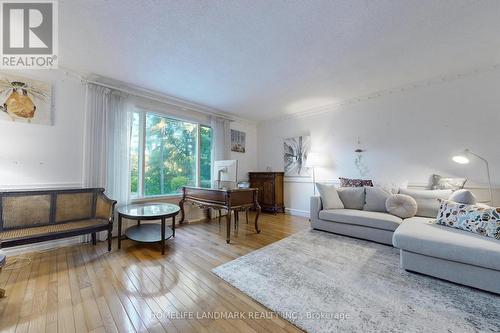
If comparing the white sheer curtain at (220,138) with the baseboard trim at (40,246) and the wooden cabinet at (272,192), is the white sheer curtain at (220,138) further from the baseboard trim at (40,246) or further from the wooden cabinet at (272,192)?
the baseboard trim at (40,246)

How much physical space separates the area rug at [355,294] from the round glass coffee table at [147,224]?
99 centimetres

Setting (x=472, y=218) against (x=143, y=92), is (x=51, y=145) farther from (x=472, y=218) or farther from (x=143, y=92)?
(x=472, y=218)

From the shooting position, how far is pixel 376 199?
10.3 feet

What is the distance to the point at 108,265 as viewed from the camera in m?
2.18

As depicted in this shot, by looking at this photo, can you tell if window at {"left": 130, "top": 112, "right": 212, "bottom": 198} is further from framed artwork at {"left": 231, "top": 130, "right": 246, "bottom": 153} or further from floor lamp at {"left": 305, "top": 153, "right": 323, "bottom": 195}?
floor lamp at {"left": 305, "top": 153, "right": 323, "bottom": 195}

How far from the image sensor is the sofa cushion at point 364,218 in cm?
266

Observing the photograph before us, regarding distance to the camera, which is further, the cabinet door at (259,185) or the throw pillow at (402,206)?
the cabinet door at (259,185)

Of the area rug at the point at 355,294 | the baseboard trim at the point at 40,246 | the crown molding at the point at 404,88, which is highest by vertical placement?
the crown molding at the point at 404,88

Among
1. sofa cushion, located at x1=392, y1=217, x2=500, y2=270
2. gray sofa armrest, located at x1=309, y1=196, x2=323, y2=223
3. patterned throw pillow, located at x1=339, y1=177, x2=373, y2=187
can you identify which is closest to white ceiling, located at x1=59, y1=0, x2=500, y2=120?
patterned throw pillow, located at x1=339, y1=177, x2=373, y2=187

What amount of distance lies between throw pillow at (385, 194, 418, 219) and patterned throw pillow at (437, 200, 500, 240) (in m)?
0.39

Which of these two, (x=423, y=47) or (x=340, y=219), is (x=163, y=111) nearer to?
(x=340, y=219)

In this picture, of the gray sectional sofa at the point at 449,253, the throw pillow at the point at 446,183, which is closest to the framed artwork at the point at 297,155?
the throw pillow at the point at 446,183

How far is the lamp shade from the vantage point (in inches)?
165

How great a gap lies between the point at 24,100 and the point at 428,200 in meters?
5.68
